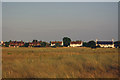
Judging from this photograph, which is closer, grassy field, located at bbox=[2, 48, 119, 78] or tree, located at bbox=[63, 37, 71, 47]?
grassy field, located at bbox=[2, 48, 119, 78]

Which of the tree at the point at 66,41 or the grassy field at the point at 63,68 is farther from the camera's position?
the tree at the point at 66,41

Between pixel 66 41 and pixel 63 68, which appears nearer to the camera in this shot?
pixel 63 68

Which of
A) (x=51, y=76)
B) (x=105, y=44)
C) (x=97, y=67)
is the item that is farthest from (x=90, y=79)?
(x=105, y=44)

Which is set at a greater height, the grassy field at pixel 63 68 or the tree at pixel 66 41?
the tree at pixel 66 41

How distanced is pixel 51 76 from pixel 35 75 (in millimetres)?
818

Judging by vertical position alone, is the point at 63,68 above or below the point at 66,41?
below

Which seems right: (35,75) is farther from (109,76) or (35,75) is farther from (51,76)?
(109,76)

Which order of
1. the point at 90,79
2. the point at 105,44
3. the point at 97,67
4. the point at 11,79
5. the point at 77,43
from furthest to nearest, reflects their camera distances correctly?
the point at 77,43, the point at 105,44, the point at 97,67, the point at 11,79, the point at 90,79

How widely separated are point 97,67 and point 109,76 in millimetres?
2161

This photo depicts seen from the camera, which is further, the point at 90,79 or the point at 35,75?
the point at 35,75

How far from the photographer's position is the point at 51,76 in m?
7.48

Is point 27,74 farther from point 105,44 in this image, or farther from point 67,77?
point 105,44

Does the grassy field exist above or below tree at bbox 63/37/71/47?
below

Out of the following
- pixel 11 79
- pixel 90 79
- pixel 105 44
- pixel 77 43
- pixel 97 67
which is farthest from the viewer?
pixel 77 43
